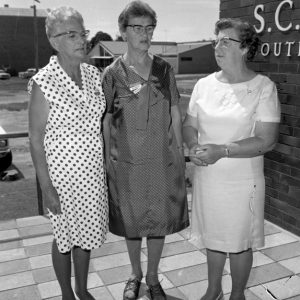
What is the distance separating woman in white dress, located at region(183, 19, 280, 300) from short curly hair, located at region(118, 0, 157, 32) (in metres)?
0.42

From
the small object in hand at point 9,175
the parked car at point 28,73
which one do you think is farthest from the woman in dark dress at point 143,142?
the parked car at point 28,73

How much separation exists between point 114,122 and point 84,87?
32cm

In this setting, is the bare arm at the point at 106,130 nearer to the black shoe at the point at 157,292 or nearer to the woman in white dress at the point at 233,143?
the woman in white dress at the point at 233,143

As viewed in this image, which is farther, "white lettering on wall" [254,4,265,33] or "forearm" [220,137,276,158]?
"white lettering on wall" [254,4,265,33]

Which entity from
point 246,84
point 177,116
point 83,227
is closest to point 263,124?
point 246,84

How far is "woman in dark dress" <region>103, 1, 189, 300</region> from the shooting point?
8.07 ft

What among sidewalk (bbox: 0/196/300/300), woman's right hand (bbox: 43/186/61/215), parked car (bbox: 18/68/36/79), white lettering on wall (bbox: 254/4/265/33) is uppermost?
white lettering on wall (bbox: 254/4/265/33)

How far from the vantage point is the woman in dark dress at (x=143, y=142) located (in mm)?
2461

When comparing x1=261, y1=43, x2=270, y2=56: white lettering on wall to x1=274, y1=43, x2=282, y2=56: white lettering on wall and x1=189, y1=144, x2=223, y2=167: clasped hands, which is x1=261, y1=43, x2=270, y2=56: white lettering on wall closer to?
x1=274, y1=43, x2=282, y2=56: white lettering on wall

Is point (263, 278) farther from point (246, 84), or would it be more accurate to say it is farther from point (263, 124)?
point (246, 84)

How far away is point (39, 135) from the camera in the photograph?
219cm

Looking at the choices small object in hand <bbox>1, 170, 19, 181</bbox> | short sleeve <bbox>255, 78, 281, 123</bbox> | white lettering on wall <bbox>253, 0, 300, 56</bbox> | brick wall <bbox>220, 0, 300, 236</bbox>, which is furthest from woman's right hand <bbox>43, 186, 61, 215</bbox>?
small object in hand <bbox>1, 170, 19, 181</bbox>

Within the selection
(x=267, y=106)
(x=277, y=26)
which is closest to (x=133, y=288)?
(x=267, y=106)

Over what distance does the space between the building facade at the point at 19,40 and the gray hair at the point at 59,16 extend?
61.7 meters
